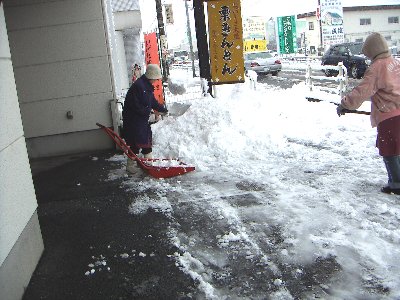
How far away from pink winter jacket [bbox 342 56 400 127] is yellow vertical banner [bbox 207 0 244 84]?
5.14 meters

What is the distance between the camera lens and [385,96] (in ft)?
15.5

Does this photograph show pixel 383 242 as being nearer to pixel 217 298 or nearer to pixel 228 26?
pixel 217 298

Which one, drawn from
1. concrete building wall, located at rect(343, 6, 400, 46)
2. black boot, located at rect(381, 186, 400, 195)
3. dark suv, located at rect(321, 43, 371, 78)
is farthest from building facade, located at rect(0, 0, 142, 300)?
concrete building wall, located at rect(343, 6, 400, 46)

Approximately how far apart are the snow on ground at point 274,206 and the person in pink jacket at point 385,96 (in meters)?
0.42

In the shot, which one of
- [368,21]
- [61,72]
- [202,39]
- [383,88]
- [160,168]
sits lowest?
[160,168]

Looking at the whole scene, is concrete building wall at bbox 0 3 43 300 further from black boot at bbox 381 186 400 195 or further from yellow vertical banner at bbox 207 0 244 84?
yellow vertical banner at bbox 207 0 244 84

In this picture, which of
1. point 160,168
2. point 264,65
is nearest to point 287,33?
point 264,65

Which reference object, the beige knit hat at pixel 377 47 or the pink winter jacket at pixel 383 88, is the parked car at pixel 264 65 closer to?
the beige knit hat at pixel 377 47

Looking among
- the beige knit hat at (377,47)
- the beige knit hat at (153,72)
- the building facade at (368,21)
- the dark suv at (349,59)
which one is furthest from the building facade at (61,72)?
the building facade at (368,21)

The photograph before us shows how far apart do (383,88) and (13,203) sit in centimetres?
414

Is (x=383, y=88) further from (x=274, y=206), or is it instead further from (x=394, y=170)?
(x=274, y=206)

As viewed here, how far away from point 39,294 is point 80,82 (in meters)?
5.74

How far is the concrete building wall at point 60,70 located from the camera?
801 cm

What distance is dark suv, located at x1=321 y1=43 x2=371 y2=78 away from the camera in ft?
64.8
